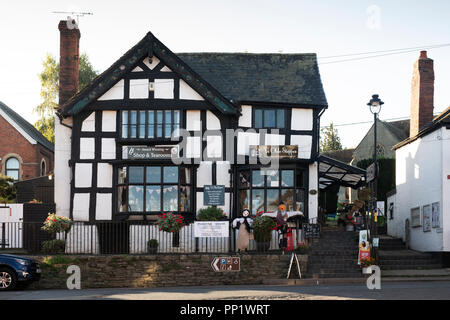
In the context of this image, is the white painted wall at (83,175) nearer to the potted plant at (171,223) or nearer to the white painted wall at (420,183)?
the potted plant at (171,223)

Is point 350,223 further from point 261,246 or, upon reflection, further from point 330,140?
point 330,140

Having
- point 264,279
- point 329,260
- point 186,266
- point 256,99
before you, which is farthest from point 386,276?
point 256,99

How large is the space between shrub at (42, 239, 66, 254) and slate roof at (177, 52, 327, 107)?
9.61 m

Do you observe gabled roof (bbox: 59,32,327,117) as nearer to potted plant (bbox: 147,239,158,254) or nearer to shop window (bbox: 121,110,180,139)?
shop window (bbox: 121,110,180,139)

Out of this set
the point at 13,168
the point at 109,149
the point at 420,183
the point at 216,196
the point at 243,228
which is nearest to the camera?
the point at 243,228

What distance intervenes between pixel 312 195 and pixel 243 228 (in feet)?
12.8

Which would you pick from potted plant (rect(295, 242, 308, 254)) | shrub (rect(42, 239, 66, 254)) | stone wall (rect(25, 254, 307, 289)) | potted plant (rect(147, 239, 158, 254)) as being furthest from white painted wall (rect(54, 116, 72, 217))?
potted plant (rect(295, 242, 308, 254))

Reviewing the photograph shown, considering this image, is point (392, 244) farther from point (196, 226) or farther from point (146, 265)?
point (146, 265)

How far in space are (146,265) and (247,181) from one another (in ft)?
21.9

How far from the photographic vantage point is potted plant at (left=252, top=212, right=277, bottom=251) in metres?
26.6

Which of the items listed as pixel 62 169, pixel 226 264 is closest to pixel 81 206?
pixel 62 169

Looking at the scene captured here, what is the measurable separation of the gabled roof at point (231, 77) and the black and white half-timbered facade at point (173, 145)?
0.06 m

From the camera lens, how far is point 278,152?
29.3m

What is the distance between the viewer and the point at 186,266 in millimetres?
24672
